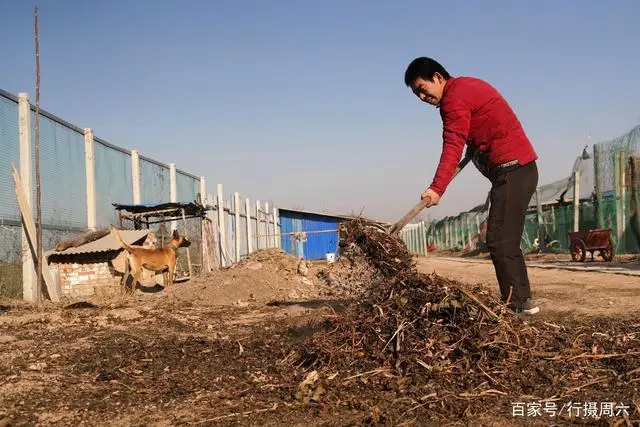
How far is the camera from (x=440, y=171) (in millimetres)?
4270

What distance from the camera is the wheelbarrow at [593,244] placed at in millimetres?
15234

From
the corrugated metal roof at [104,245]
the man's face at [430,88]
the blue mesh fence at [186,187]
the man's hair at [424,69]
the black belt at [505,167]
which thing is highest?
the blue mesh fence at [186,187]

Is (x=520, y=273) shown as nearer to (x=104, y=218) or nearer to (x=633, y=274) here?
(x=633, y=274)

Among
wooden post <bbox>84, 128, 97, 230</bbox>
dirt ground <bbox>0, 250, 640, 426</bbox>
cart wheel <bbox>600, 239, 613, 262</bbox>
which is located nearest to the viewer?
dirt ground <bbox>0, 250, 640, 426</bbox>

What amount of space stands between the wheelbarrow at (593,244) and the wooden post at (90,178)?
38.4 feet

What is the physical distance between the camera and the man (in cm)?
431

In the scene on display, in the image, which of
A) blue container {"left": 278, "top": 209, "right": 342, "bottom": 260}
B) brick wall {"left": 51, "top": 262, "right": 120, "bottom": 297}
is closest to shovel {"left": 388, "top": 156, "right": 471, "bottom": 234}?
brick wall {"left": 51, "top": 262, "right": 120, "bottom": 297}

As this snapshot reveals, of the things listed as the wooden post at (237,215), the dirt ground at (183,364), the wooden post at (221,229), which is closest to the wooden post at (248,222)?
the wooden post at (237,215)

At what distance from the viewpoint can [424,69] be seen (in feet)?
14.6

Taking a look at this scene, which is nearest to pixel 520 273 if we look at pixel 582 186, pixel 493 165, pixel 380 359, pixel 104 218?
pixel 493 165

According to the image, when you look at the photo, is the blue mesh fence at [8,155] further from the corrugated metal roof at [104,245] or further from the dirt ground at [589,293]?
the dirt ground at [589,293]

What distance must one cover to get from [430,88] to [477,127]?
0.44 metres

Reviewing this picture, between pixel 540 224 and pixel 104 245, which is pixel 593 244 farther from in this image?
pixel 104 245

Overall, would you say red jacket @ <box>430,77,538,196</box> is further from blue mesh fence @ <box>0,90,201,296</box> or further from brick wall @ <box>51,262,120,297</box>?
brick wall @ <box>51,262,120,297</box>
